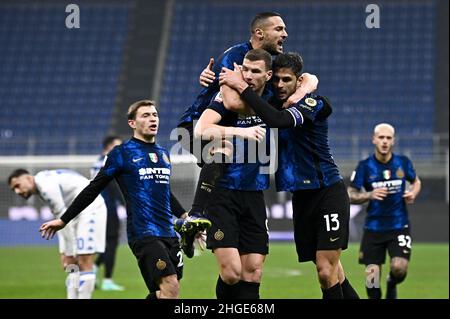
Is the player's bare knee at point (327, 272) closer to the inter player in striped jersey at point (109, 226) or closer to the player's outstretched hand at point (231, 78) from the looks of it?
the player's outstretched hand at point (231, 78)

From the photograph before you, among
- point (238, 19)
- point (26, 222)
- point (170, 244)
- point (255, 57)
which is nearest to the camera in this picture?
point (255, 57)

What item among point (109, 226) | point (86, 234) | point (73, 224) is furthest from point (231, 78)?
point (109, 226)

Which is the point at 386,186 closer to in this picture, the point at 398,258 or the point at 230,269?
the point at 398,258

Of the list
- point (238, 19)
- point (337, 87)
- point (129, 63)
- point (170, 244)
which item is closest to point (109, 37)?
point (129, 63)

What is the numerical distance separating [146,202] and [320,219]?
1.50m

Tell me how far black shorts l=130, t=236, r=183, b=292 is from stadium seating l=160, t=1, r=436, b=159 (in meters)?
20.3

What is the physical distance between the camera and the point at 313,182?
759cm

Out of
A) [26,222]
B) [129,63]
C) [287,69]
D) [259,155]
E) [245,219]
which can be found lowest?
[26,222]

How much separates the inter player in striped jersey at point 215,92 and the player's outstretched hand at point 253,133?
0.23 metres

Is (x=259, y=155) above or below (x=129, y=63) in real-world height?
below
